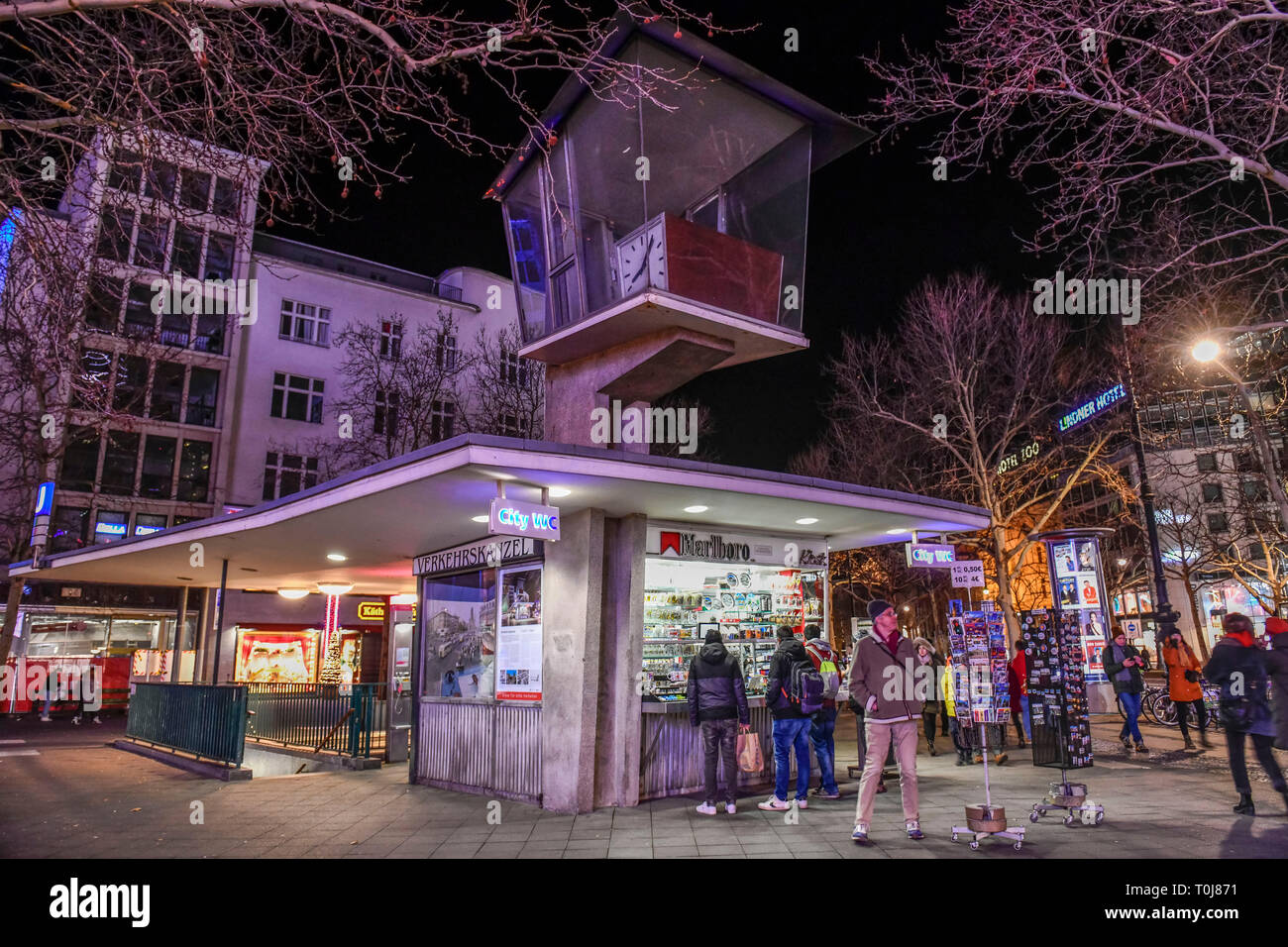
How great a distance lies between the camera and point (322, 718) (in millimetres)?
15531

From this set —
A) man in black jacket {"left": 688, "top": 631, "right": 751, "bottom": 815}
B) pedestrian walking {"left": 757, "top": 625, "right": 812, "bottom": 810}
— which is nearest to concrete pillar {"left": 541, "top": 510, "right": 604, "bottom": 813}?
man in black jacket {"left": 688, "top": 631, "right": 751, "bottom": 815}

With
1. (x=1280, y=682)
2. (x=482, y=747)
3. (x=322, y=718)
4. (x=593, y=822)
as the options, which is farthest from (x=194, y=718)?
(x=1280, y=682)

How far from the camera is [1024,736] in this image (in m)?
15.3

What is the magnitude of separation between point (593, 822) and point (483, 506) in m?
3.86

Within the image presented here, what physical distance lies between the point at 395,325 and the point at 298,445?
7.27 meters

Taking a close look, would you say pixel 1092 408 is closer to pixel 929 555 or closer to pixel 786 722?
pixel 929 555

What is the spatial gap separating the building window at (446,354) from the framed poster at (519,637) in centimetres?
2226

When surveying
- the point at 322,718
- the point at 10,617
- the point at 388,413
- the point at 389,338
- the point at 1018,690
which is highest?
the point at 389,338

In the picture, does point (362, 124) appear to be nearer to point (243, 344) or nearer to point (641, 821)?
point (641, 821)

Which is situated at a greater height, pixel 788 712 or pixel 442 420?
pixel 442 420

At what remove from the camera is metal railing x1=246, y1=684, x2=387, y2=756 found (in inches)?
581

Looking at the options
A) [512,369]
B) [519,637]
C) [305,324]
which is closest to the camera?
[519,637]

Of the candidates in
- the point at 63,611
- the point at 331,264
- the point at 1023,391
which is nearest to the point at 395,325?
the point at 331,264

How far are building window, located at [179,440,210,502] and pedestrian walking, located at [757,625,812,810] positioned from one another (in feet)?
99.1
